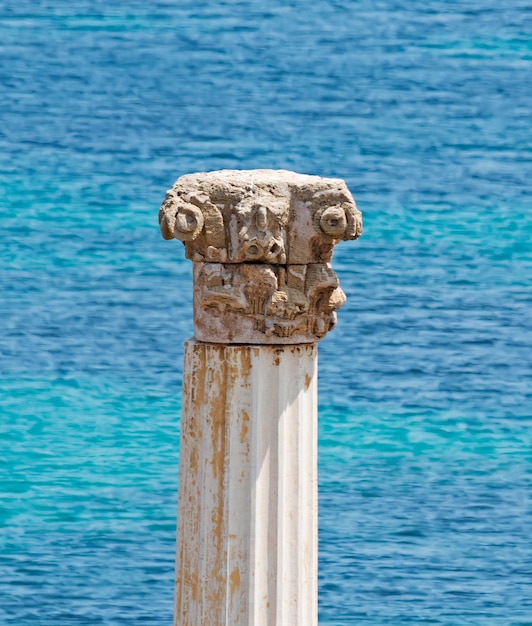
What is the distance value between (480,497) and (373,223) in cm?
407

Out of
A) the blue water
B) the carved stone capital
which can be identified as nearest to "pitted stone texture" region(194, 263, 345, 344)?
the carved stone capital

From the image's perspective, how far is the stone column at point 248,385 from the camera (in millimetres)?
5598

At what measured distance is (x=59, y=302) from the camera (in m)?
16.0

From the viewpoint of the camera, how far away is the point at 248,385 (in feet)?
18.4

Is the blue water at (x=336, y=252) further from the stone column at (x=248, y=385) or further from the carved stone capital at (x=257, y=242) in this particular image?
the carved stone capital at (x=257, y=242)

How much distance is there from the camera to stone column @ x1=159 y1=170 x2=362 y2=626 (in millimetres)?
5598

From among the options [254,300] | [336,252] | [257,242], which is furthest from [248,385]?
[336,252]

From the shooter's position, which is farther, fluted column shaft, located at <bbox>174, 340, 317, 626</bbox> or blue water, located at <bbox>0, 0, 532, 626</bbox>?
blue water, located at <bbox>0, 0, 532, 626</bbox>

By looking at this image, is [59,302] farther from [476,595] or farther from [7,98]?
[476,595]

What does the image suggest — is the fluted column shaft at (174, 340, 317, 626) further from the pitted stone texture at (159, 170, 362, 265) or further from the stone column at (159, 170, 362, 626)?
the pitted stone texture at (159, 170, 362, 265)

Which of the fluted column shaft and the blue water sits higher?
the blue water

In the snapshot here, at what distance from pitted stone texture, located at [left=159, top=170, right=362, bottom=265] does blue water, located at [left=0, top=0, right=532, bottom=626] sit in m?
7.60

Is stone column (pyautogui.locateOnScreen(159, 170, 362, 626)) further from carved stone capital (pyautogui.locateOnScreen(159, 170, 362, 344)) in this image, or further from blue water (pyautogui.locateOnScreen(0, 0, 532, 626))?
blue water (pyautogui.locateOnScreen(0, 0, 532, 626))

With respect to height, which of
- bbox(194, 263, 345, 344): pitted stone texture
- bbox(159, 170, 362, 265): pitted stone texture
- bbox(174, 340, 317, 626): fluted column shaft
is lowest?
bbox(174, 340, 317, 626): fluted column shaft
